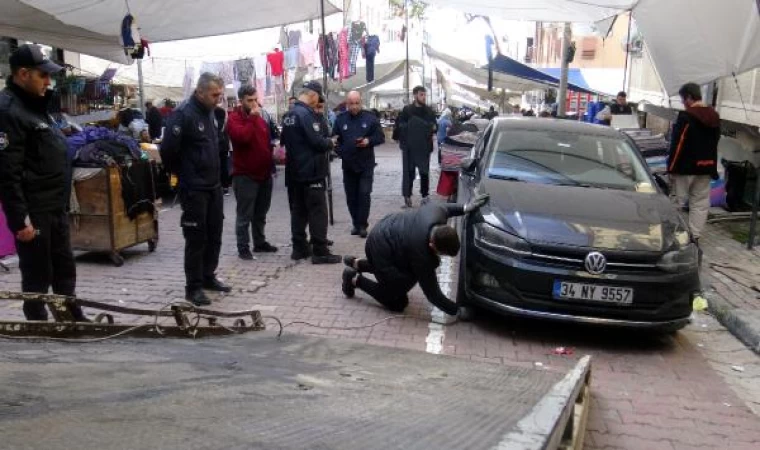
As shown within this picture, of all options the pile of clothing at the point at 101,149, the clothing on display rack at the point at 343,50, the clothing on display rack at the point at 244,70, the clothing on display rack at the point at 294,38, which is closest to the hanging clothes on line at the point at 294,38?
the clothing on display rack at the point at 294,38

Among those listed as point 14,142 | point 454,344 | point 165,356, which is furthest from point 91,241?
point 165,356

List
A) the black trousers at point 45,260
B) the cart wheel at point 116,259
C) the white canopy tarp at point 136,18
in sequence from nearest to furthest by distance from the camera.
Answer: the black trousers at point 45,260, the cart wheel at point 116,259, the white canopy tarp at point 136,18

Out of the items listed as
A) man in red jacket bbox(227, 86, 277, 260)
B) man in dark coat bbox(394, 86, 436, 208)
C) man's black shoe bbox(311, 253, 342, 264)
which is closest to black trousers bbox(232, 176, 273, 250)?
man in red jacket bbox(227, 86, 277, 260)

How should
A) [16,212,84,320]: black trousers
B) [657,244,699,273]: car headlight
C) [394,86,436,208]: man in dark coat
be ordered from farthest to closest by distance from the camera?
[394,86,436,208]: man in dark coat < [657,244,699,273]: car headlight < [16,212,84,320]: black trousers

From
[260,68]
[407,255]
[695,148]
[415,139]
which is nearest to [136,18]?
[415,139]

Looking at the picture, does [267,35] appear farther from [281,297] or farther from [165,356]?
[165,356]

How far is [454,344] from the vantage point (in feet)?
17.6

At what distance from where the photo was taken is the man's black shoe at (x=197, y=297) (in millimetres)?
6000

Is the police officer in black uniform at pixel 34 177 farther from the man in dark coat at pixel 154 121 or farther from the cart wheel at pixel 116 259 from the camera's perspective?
the man in dark coat at pixel 154 121

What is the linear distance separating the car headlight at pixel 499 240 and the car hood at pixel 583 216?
0.05 m

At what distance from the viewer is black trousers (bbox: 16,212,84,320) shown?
440 cm

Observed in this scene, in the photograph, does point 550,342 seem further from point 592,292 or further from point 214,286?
point 214,286

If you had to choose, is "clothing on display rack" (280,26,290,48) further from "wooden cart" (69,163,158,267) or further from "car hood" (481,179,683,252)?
"car hood" (481,179,683,252)

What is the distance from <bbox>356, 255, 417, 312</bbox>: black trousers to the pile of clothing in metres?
3.10
